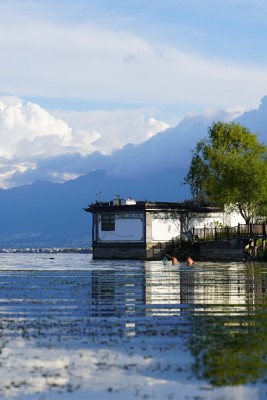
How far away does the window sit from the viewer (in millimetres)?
119188

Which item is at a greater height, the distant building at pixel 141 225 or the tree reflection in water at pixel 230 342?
the distant building at pixel 141 225

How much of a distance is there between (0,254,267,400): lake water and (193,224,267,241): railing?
73.0 m

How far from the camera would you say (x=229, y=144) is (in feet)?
402

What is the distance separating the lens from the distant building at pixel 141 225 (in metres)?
116

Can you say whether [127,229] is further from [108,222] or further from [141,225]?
[108,222]

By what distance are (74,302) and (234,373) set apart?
17.8 m

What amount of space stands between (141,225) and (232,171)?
525 inches

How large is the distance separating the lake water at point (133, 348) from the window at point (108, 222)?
8273 centimetres

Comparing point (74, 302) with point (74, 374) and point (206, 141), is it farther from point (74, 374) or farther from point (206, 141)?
point (206, 141)

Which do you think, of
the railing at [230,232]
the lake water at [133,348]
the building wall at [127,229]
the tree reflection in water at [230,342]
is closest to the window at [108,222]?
the building wall at [127,229]

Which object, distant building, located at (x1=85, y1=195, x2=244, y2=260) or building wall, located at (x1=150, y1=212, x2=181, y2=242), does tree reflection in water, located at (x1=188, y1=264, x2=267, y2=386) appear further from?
building wall, located at (x1=150, y1=212, x2=181, y2=242)

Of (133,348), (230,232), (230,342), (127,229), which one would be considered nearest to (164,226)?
(127,229)

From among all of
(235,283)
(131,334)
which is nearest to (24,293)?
(235,283)

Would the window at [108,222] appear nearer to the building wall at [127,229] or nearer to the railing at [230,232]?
the building wall at [127,229]
